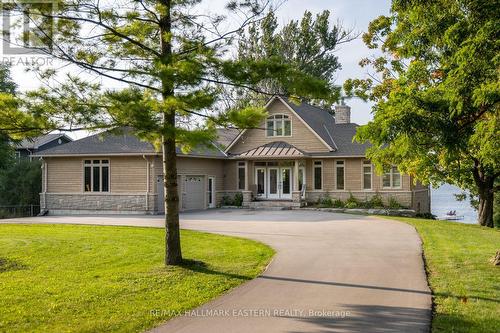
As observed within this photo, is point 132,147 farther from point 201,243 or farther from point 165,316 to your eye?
point 165,316

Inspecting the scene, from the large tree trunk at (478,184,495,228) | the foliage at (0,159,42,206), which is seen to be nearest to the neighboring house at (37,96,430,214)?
the foliage at (0,159,42,206)

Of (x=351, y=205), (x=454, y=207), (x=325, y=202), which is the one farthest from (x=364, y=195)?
(x=454, y=207)

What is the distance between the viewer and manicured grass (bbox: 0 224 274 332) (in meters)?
7.17

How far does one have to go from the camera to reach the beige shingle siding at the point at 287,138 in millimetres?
30422

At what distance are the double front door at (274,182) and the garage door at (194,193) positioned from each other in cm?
349

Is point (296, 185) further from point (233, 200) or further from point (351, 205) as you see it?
point (233, 200)

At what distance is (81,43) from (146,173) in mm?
17381

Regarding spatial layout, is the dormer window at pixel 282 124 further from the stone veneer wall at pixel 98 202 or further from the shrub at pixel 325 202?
the stone veneer wall at pixel 98 202

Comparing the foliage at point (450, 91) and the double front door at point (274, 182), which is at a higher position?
the foliage at point (450, 91)

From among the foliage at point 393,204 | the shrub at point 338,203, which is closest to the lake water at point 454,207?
the foliage at point 393,204

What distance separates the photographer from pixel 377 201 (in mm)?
28188

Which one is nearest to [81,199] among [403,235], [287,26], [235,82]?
[403,235]

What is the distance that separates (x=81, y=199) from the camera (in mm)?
27812

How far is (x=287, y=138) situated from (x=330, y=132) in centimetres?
338
